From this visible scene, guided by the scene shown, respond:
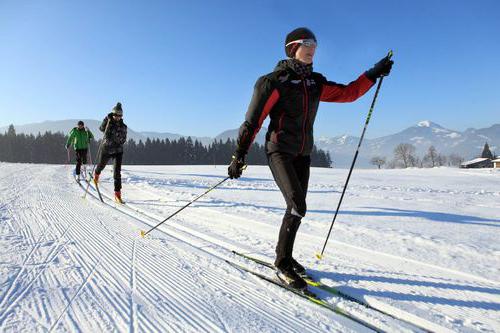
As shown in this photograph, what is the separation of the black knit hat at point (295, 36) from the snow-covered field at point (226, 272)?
234 centimetres


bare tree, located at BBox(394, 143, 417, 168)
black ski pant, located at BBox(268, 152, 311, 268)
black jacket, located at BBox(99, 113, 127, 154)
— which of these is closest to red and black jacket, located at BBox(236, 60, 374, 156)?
black ski pant, located at BBox(268, 152, 311, 268)

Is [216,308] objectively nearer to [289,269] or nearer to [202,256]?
[289,269]

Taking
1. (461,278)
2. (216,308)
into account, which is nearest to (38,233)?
(216,308)

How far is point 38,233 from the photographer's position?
4.63m

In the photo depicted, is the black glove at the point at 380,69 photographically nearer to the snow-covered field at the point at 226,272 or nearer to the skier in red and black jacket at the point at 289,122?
the skier in red and black jacket at the point at 289,122

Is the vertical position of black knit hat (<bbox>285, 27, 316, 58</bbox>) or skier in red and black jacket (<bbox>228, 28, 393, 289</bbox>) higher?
black knit hat (<bbox>285, 27, 316, 58</bbox>)

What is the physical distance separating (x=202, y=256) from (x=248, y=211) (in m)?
3.04

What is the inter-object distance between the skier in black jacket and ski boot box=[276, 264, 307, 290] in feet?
20.2

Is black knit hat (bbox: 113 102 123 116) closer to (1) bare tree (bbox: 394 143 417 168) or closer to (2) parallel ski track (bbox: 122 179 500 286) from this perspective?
(2) parallel ski track (bbox: 122 179 500 286)

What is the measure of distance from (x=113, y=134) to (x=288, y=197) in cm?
674

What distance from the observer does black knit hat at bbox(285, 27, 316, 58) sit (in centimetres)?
330

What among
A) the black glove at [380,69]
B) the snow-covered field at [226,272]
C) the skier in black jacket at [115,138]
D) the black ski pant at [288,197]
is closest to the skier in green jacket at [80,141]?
the skier in black jacket at [115,138]

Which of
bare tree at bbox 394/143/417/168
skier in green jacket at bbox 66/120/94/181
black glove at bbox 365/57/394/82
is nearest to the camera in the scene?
black glove at bbox 365/57/394/82

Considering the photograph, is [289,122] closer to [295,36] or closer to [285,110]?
[285,110]
